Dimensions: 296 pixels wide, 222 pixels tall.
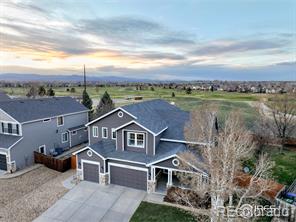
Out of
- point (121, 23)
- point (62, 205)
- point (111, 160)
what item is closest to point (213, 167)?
point (111, 160)

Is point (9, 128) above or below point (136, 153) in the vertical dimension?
above

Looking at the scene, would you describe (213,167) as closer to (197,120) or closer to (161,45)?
(197,120)

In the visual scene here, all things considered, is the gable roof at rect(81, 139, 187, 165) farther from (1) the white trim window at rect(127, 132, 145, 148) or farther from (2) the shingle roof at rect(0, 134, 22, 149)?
(2) the shingle roof at rect(0, 134, 22, 149)

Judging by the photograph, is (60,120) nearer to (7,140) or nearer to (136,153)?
(7,140)

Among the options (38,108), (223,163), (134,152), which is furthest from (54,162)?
(223,163)

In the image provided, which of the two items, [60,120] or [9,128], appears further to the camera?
[60,120]

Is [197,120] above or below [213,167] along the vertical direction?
above
